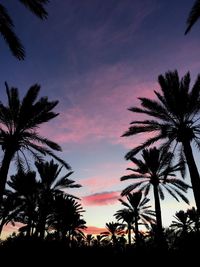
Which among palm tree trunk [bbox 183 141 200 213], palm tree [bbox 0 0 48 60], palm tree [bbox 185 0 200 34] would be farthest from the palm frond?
palm tree trunk [bbox 183 141 200 213]

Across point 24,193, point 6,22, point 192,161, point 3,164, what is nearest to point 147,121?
point 192,161

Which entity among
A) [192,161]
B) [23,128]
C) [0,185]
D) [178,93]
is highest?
[178,93]

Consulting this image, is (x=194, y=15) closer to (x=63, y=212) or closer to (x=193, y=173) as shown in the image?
(x=193, y=173)

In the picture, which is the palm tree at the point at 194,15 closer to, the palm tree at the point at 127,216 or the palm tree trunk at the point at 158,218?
the palm tree trunk at the point at 158,218

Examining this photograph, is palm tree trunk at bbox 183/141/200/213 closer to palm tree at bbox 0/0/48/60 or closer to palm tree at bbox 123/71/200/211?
palm tree at bbox 123/71/200/211

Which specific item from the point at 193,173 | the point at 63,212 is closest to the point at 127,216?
Result: the point at 63,212

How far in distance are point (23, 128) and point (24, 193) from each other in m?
15.4

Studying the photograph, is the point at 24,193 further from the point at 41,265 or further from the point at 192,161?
the point at 41,265

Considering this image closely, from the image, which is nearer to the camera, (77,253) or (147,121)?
(77,253)

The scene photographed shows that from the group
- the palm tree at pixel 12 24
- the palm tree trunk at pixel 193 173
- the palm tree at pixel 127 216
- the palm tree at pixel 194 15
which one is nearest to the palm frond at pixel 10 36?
the palm tree at pixel 12 24

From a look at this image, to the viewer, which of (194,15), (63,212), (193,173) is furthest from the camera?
(63,212)

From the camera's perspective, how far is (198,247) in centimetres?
1316

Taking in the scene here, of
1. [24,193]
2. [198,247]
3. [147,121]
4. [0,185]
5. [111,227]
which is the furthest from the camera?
[111,227]

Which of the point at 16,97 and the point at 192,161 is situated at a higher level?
the point at 16,97
